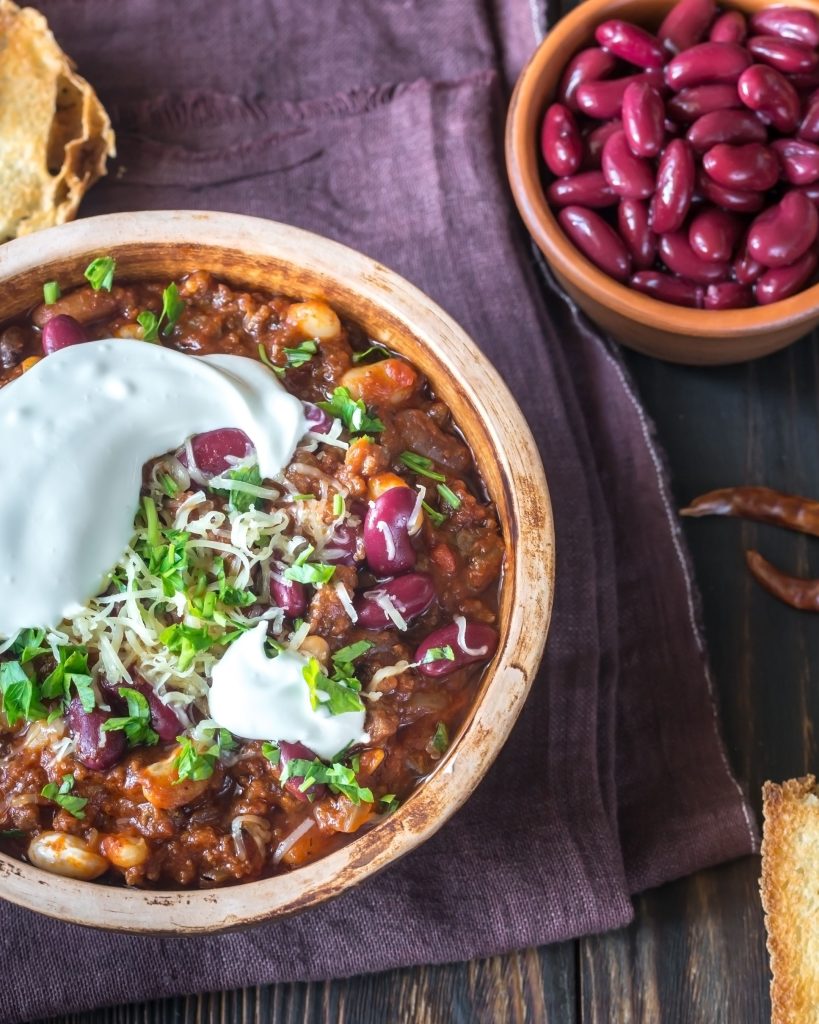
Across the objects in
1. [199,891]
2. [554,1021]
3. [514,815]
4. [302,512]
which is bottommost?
[554,1021]

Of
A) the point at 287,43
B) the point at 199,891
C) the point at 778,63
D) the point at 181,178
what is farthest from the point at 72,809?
the point at 778,63

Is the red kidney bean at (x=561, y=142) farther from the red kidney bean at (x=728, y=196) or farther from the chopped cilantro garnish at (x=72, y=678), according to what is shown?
the chopped cilantro garnish at (x=72, y=678)

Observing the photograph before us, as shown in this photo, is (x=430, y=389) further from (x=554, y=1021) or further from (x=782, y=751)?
(x=554, y=1021)

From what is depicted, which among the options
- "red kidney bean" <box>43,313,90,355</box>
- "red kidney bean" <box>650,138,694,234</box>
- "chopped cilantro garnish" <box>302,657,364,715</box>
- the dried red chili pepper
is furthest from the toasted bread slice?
"red kidney bean" <box>43,313,90,355</box>

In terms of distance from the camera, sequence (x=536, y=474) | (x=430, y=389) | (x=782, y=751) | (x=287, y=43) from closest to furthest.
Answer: (x=536, y=474)
(x=430, y=389)
(x=782, y=751)
(x=287, y=43)

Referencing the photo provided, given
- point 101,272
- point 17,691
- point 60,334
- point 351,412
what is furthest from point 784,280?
point 17,691
